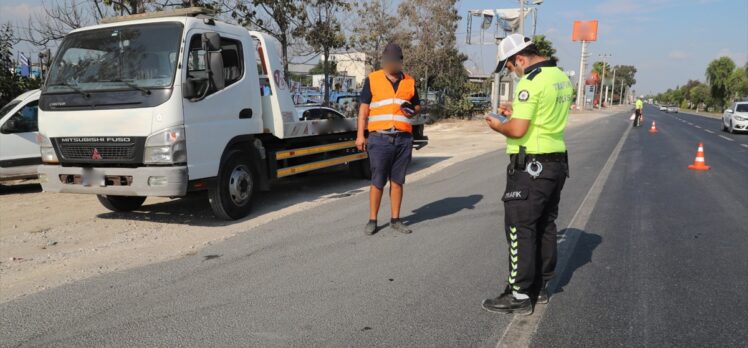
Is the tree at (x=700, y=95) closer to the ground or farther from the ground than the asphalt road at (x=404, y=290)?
farther from the ground

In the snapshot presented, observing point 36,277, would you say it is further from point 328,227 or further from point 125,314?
point 328,227

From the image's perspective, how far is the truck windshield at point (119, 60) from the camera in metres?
5.75

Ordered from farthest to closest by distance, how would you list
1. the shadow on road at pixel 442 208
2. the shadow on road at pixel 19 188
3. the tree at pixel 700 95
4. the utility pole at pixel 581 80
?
1. the tree at pixel 700 95
2. the utility pole at pixel 581 80
3. the shadow on road at pixel 19 188
4. the shadow on road at pixel 442 208

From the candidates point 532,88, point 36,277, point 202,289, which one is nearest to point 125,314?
point 202,289

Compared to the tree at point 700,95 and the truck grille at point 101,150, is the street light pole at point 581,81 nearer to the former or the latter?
the tree at point 700,95

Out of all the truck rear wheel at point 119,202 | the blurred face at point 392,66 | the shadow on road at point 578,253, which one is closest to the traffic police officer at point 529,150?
the shadow on road at point 578,253

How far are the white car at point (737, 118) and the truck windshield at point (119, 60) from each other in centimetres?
2489

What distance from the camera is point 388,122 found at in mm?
5555

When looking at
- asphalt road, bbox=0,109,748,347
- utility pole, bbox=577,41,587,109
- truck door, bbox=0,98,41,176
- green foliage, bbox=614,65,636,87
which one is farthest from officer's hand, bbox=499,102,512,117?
green foliage, bbox=614,65,636,87

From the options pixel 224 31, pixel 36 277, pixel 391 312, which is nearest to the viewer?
pixel 391 312

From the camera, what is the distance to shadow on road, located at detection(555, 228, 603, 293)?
168 inches

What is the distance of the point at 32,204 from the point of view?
7875mm

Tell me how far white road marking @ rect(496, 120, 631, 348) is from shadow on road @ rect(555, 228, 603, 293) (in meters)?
0.02

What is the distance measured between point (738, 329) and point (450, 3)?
92.5 feet
